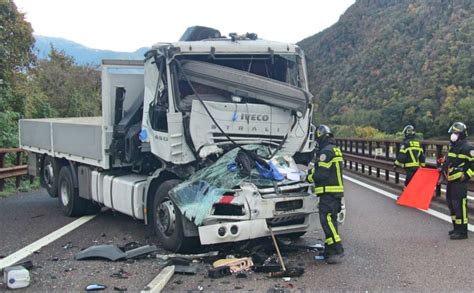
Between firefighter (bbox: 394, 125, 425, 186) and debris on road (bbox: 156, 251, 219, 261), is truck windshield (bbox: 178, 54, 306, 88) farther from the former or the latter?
firefighter (bbox: 394, 125, 425, 186)

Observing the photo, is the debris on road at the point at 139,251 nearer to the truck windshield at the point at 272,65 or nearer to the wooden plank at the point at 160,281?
the wooden plank at the point at 160,281

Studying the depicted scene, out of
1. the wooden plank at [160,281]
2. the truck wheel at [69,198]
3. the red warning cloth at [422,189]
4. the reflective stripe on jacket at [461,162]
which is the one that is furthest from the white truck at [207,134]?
the red warning cloth at [422,189]

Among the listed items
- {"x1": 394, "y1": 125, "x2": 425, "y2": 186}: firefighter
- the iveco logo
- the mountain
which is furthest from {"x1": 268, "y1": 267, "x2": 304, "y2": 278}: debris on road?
{"x1": 394, "y1": 125, "x2": 425, "y2": 186}: firefighter

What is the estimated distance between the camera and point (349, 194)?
1265 cm

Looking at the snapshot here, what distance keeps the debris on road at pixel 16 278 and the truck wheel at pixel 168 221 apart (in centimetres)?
179

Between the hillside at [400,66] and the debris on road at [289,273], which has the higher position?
the hillside at [400,66]

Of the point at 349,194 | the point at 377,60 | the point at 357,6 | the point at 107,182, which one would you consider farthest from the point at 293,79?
the point at 357,6

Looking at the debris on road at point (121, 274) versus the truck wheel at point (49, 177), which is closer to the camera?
the debris on road at point (121, 274)

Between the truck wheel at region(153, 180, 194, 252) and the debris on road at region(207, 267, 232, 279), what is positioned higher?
the truck wheel at region(153, 180, 194, 252)

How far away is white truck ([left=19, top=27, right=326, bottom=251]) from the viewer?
616 centimetres

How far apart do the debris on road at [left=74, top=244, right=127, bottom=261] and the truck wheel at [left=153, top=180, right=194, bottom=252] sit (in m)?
0.56

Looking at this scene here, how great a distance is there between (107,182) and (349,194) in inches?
248

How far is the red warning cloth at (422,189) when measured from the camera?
880 cm

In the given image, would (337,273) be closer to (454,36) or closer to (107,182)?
(107,182)
